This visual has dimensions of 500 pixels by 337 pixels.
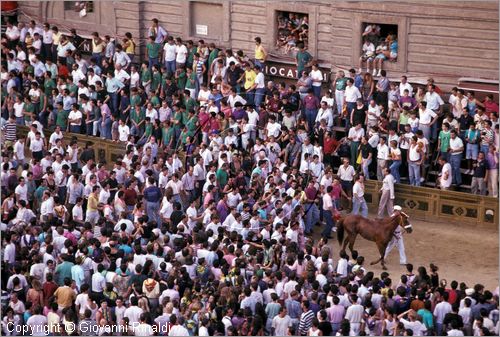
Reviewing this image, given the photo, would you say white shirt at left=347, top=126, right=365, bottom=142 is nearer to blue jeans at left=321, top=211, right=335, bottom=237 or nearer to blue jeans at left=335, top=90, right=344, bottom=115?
blue jeans at left=335, top=90, right=344, bottom=115

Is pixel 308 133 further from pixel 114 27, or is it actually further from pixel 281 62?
pixel 114 27

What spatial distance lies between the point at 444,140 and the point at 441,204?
1719 mm

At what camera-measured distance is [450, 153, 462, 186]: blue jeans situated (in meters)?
45.3

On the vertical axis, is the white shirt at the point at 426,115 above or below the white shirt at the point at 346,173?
above

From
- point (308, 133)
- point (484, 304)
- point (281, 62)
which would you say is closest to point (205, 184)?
point (308, 133)

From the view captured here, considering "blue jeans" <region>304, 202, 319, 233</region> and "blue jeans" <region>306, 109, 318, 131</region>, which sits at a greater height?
"blue jeans" <region>306, 109, 318, 131</region>

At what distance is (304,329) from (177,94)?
14.5 meters

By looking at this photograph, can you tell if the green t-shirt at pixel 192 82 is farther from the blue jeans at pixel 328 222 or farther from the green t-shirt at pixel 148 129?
the blue jeans at pixel 328 222

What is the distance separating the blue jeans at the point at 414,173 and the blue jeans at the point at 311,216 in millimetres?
2968

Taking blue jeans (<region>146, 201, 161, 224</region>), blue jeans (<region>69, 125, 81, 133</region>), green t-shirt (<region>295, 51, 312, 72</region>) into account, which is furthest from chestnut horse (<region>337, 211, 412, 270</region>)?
blue jeans (<region>69, 125, 81, 133</region>)

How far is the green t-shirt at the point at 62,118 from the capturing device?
5006cm

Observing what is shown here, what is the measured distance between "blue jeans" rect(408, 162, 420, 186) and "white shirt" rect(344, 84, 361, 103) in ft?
9.50

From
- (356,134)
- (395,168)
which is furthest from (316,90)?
(395,168)

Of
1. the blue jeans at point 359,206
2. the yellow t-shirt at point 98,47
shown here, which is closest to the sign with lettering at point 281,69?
the yellow t-shirt at point 98,47
